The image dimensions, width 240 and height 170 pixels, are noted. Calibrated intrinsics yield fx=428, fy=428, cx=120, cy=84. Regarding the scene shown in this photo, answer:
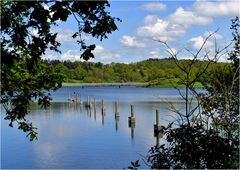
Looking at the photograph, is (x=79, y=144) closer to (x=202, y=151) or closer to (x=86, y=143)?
(x=86, y=143)

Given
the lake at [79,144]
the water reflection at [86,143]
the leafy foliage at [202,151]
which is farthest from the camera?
the water reflection at [86,143]

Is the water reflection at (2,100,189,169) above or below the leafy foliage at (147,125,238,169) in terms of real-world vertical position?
below

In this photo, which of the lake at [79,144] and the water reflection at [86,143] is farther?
the water reflection at [86,143]

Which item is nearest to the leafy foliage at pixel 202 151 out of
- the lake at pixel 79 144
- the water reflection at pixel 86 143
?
the lake at pixel 79 144

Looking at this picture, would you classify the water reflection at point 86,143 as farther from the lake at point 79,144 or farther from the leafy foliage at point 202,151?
the leafy foliage at point 202,151

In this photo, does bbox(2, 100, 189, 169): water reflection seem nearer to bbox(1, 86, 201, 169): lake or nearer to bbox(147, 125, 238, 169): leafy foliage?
bbox(1, 86, 201, 169): lake

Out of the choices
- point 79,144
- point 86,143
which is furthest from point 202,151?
point 86,143

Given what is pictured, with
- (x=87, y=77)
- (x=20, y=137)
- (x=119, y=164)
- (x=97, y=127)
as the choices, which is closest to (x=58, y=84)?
(x=119, y=164)

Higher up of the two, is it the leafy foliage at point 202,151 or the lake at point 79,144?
the leafy foliage at point 202,151

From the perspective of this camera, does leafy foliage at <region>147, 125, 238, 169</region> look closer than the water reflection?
Yes

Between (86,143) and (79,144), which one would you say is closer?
(79,144)

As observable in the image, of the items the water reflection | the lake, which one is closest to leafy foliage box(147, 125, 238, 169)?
the lake

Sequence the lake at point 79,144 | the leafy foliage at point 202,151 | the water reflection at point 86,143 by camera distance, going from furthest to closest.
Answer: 1. the water reflection at point 86,143
2. the lake at point 79,144
3. the leafy foliage at point 202,151

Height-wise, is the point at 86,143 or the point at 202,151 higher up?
the point at 202,151
